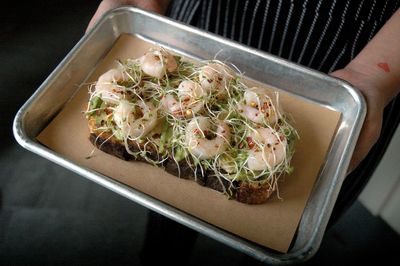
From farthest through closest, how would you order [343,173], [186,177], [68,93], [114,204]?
[114,204] → [68,93] → [186,177] → [343,173]

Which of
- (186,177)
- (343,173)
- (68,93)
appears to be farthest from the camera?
(68,93)

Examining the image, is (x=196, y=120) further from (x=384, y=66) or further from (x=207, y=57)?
(x=384, y=66)

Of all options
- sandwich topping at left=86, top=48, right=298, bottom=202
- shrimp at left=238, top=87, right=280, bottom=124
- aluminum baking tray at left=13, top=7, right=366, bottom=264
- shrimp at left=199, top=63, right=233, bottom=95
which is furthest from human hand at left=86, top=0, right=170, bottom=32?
shrimp at left=238, top=87, right=280, bottom=124

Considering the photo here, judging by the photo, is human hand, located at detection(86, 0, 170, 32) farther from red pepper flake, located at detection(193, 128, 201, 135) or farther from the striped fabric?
red pepper flake, located at detection(193, 128, 201, 135)

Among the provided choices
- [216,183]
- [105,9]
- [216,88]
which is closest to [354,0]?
[216,88]

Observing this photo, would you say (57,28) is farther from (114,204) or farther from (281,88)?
(281,88)

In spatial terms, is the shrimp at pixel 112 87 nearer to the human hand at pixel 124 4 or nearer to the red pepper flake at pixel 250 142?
the human hand at pixel 124 4
